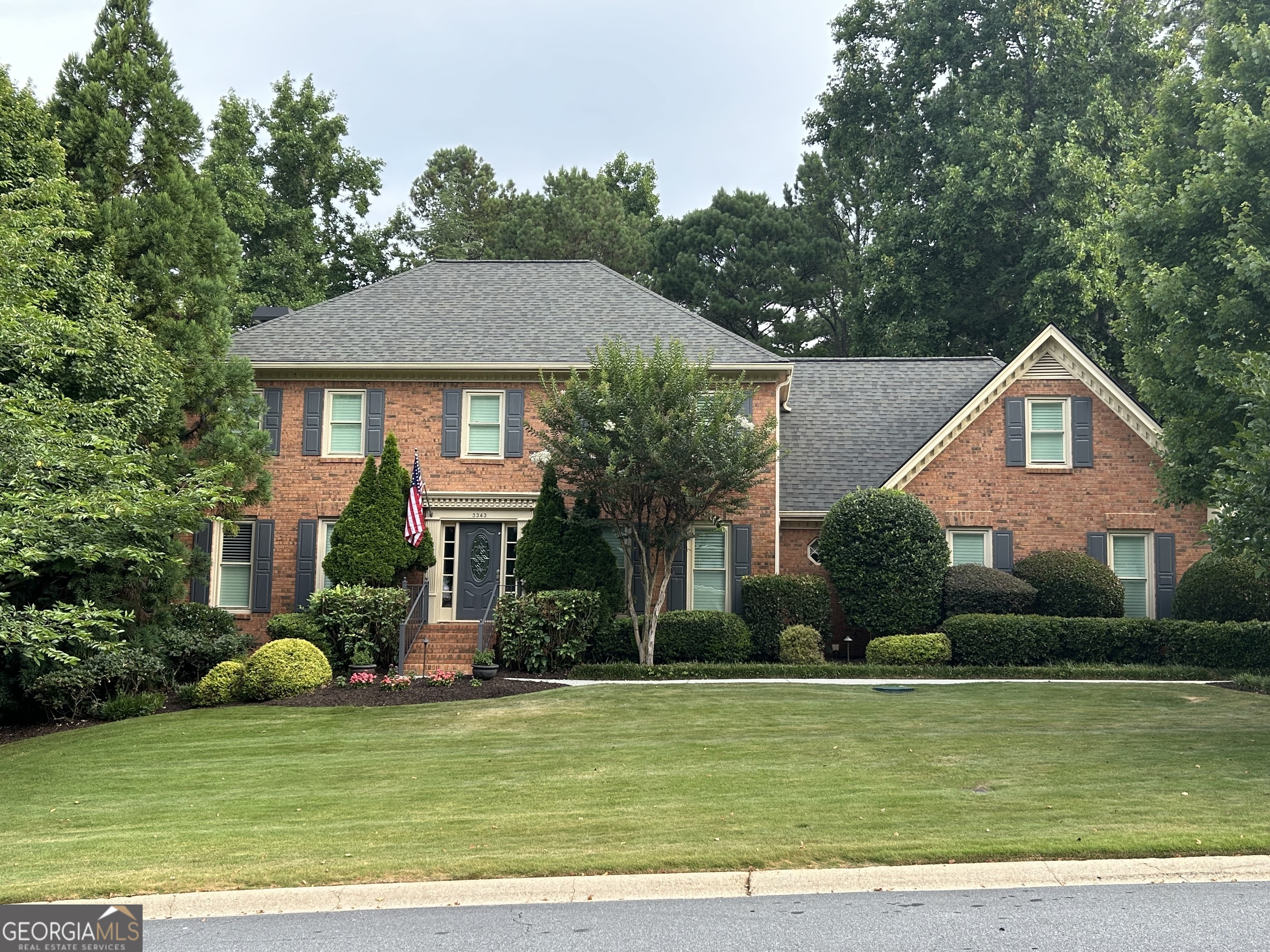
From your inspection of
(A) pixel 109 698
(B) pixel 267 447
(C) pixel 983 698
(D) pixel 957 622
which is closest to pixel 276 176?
(B) pixel 267 447

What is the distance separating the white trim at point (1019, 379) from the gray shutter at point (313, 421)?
11.8 m

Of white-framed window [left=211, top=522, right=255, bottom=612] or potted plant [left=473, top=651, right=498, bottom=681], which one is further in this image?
white-framed window [left=211, top=522, right=255, bottom=612]

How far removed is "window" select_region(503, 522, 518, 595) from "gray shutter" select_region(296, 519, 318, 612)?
154 inches

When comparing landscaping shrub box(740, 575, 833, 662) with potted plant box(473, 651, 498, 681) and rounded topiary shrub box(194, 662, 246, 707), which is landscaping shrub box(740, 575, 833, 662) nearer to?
potted plant box(473, 651, 498, 681)

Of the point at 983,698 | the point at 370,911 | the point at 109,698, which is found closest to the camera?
the point at 370,911

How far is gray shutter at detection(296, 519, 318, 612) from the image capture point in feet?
73.7

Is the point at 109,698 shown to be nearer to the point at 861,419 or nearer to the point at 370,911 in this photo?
the point at 370,911

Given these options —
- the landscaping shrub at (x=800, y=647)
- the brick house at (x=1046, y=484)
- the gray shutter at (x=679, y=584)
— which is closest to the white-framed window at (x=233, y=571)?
the gray shutter at (x=679, y=584)

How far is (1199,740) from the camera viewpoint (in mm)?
12008

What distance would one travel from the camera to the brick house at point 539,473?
877 inches

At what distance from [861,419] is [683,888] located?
19446 mm

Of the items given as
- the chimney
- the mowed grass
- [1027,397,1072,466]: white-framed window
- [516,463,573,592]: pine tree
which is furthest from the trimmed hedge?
the chimney

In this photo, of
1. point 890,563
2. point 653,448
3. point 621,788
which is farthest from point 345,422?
point 621,788

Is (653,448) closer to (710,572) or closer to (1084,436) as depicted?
(710,572)
